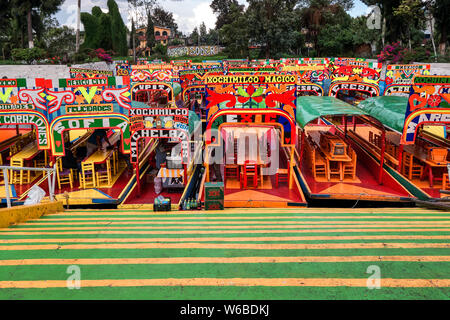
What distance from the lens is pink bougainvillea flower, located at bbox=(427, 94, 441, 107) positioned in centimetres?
965

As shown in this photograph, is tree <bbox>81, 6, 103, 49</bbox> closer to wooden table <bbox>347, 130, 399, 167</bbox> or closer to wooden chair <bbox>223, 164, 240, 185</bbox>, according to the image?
wooden table <bbox>347, 130, 399, 167</bbox>

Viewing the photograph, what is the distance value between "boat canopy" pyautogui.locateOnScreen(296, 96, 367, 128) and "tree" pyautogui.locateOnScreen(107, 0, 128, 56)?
44320mm

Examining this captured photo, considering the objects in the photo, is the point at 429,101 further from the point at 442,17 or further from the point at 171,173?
the point at 442,17

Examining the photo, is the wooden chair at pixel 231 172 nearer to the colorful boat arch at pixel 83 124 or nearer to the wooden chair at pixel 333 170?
the wooden chair at pixel 333 170

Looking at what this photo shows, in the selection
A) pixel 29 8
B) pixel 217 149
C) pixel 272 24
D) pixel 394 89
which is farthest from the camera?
pixel 272 24

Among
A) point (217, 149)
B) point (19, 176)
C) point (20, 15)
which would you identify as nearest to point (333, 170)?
point (217, 149)

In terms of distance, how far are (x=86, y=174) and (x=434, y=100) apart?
33.5 ft

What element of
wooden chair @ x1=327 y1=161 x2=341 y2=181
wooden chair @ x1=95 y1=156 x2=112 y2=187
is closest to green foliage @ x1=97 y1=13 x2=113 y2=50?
wooden chair @ x1=95 y1=156 x2=112 y2=187

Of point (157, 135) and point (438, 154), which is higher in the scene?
point (157, 135)

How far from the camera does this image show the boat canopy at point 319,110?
10.1m

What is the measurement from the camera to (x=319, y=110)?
10.6m

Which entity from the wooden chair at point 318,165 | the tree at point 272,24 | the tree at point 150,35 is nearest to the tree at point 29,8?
the tree at point 272,24

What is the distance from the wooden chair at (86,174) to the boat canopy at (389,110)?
8385 millimetres
